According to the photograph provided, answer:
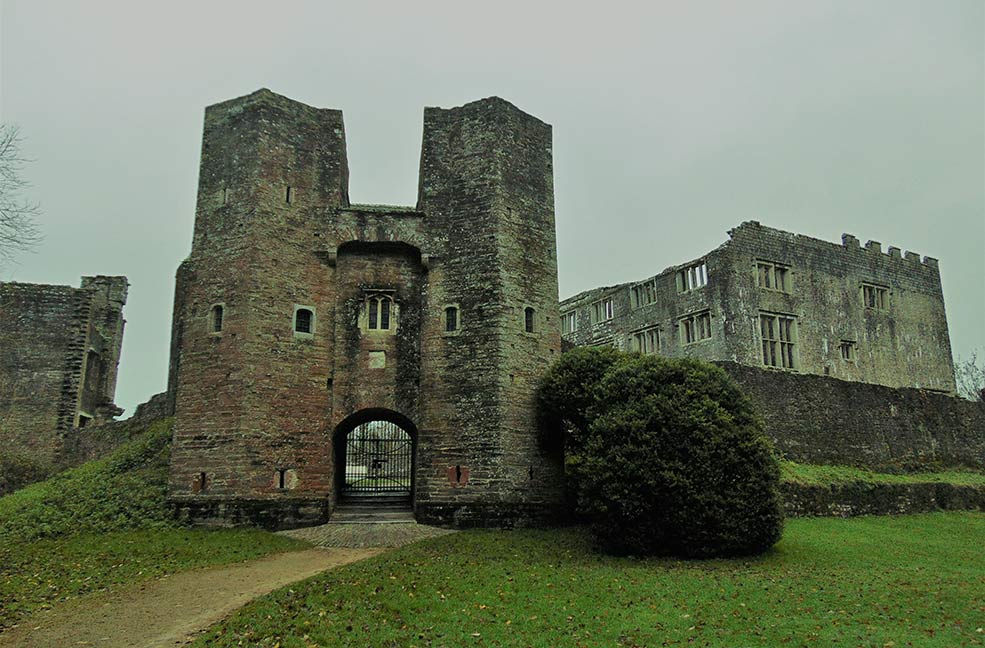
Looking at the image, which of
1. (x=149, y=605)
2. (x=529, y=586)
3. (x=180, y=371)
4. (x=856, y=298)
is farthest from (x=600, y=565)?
(x=856, y=298)

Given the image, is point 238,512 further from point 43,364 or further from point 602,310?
point 602,310

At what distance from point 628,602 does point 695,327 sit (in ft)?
88.4

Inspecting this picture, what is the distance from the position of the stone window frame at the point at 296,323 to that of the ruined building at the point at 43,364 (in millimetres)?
15653

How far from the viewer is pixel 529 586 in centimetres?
1365

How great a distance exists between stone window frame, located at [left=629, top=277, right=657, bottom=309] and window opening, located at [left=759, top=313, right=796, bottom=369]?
6.37m

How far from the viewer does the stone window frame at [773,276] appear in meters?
37.0

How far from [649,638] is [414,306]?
49.5 ft

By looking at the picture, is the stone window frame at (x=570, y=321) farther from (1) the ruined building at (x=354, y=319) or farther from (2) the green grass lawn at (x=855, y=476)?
(2) the green grass lawn at (x=855, y=476)

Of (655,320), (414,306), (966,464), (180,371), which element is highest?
(655,320)

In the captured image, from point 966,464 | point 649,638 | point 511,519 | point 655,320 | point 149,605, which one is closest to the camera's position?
point 649,638

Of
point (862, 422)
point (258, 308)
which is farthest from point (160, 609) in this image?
point (862, 422)

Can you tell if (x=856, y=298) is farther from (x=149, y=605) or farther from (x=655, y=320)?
(x=149, y=605)

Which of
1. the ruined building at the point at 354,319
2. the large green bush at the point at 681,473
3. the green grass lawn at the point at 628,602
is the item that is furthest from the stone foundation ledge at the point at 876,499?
the ruined building at the point at 354,319

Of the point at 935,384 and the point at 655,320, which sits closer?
the point at 655,320
